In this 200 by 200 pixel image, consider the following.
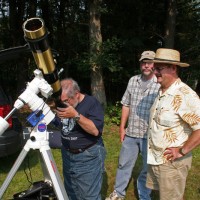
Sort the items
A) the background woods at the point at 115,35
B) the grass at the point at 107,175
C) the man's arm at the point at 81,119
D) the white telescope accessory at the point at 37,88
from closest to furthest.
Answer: the white telescope accessory at the point at 37,88 < the man's arm at the point at 81,119 < the grass at the point at 107,175 < the background woods at the point at 115,35

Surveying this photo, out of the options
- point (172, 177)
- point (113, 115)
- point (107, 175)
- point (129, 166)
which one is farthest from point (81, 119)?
point (113, 115)

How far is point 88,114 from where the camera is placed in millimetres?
2561

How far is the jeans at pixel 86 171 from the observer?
2699 mm

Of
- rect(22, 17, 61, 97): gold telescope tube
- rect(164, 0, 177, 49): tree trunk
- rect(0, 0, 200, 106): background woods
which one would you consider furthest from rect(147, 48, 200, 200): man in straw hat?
rect(164, 0, 177, 49): tree trunk

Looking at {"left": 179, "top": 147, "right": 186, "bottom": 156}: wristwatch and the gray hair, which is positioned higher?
the gray hair

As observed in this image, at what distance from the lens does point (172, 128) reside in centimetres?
260

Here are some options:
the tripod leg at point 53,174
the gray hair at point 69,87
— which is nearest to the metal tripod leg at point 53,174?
the tripod leg at point 53,174

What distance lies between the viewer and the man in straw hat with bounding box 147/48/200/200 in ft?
8.25

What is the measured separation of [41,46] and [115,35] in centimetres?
849

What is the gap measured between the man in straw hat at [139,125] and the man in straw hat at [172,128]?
0.91 meters

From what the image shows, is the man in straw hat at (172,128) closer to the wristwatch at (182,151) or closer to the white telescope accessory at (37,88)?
the wristwatch at (182,151)

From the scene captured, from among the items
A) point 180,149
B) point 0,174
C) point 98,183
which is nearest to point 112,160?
point 0,174

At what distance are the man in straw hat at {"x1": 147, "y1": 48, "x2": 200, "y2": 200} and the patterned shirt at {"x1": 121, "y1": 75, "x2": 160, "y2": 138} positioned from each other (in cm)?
90

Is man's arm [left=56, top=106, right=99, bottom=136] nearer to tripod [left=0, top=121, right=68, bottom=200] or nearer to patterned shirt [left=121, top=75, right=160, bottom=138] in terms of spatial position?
tripod [left=0, top=121, right=68, bottom=200]
